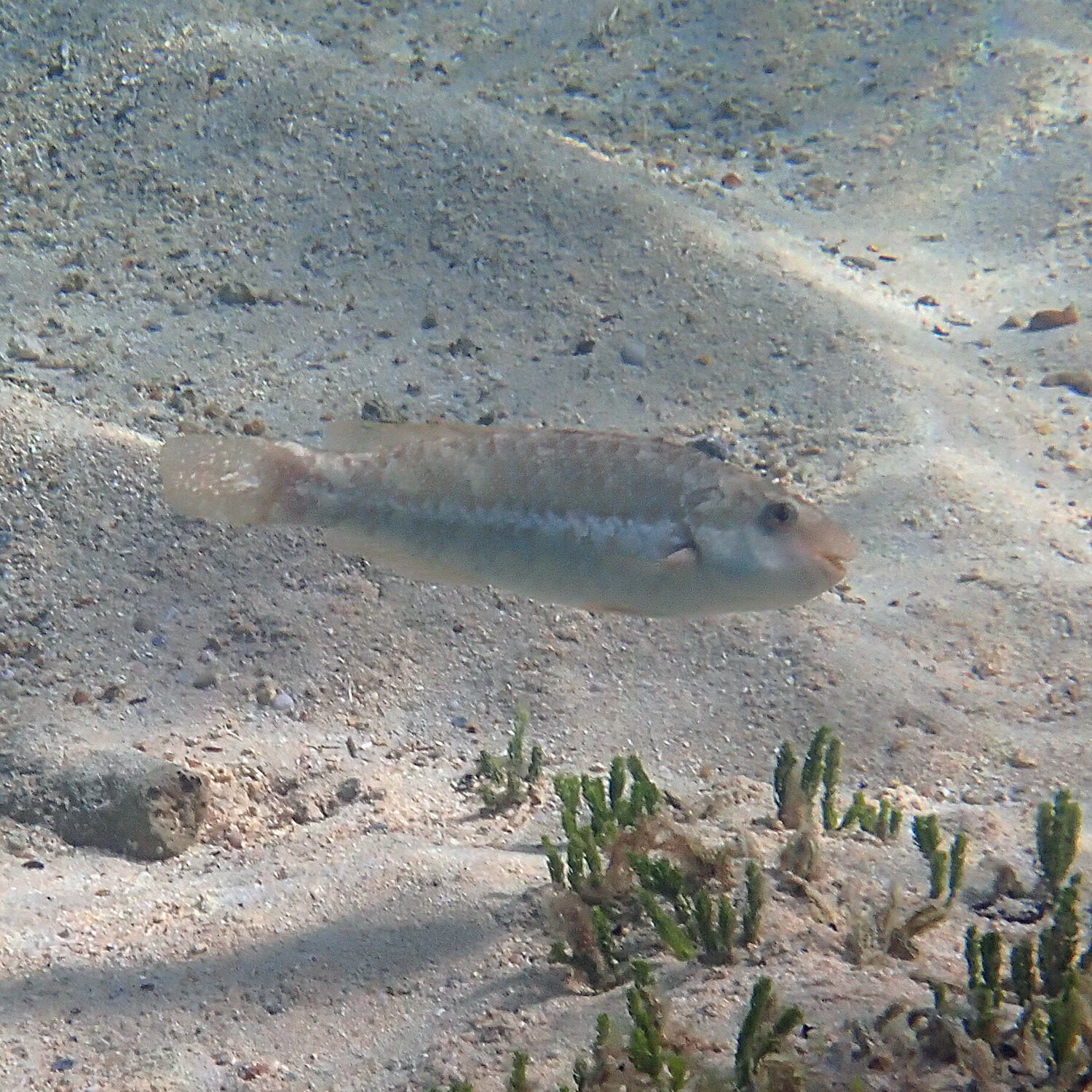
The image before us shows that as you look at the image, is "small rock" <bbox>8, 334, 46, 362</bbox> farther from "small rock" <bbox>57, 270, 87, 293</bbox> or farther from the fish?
the fish

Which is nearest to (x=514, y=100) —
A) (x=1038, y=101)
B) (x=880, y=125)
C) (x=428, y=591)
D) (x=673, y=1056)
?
(x=880, y=125)

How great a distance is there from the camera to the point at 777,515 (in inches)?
117

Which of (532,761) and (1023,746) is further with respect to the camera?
(1023,746)

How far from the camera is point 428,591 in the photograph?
4781mm

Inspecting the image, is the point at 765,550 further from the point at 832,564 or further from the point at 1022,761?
the point at 1022,761

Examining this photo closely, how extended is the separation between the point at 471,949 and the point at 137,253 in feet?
18.9

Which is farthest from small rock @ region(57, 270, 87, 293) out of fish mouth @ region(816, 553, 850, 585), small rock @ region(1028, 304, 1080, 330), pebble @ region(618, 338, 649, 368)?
small rock @ region(1028, 304, 1080, 330)

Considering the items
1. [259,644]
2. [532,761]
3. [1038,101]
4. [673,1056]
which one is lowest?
[673,1056]

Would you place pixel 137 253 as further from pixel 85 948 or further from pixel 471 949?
pixel 471 949

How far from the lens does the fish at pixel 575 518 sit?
2939 mm

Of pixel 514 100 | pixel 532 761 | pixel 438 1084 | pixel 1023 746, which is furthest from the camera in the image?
pixel 514 100

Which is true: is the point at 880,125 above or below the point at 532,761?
above

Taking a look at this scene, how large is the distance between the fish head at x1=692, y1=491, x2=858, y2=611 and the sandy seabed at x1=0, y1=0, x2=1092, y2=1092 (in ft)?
2.91

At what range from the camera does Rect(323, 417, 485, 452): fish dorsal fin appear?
10.3 feet
